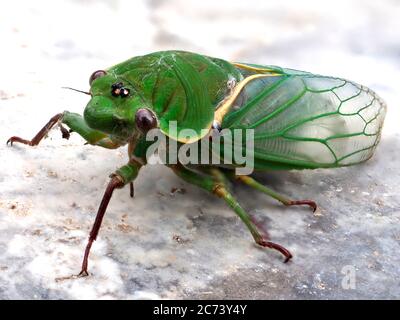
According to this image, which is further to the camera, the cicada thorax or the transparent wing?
the transparent wing

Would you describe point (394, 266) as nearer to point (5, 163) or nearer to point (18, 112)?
point (5, 163)

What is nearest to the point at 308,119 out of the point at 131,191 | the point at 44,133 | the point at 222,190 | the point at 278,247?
the point at 222,190

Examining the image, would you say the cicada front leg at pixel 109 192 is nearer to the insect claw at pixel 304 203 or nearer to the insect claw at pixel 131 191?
the insect claw at pixel 131 191

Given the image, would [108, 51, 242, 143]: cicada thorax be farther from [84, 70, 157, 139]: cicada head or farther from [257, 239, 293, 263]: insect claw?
[257, 239, 293, 263]: insect claw

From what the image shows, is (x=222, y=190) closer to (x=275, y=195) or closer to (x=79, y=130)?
(x=275, y=195)

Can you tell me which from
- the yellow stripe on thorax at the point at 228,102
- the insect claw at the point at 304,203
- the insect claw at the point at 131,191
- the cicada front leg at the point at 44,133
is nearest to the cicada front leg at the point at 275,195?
the insect claw at the point at 304,203

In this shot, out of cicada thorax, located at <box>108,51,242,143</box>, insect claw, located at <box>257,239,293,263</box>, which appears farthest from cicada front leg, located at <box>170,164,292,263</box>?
cicada thorax, located at <box>108,51,242,143</box>
